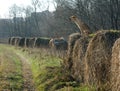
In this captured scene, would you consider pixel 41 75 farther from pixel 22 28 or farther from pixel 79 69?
pixel 22 28

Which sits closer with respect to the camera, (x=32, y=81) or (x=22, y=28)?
(x=32, y=81)

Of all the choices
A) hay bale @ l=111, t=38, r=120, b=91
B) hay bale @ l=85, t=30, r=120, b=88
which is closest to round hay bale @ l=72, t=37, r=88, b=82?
hay bale @ l=85, t=30, r=120, b=88

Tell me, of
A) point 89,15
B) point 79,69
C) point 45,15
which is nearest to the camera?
point 79,69

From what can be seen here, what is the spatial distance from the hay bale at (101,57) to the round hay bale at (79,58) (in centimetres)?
188

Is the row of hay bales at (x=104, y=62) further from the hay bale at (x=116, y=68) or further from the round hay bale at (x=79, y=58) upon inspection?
the round hay bale at (x=79, y=58)

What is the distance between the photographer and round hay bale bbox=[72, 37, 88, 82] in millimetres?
14047

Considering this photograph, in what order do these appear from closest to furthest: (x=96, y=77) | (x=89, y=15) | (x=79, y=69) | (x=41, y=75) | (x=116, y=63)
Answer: (x=116, y=63)
(x=96, y=77)
(x=79, y=69)
(x=41, y=75)
(x=89, y=15)

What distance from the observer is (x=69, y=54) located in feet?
54.5

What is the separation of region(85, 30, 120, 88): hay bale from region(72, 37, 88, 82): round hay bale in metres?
1.88

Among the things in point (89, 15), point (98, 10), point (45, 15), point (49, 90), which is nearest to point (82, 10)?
point (89, 15)

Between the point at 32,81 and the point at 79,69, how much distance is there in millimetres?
3031

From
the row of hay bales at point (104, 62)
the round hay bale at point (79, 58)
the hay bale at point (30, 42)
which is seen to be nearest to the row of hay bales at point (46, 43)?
the hay bale at point (30, 42)

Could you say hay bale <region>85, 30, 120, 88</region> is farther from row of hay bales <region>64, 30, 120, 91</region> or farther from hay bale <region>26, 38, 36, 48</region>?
hay bale <region>26, 38, 36, 48</region>

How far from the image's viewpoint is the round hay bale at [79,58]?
14.0 meters
